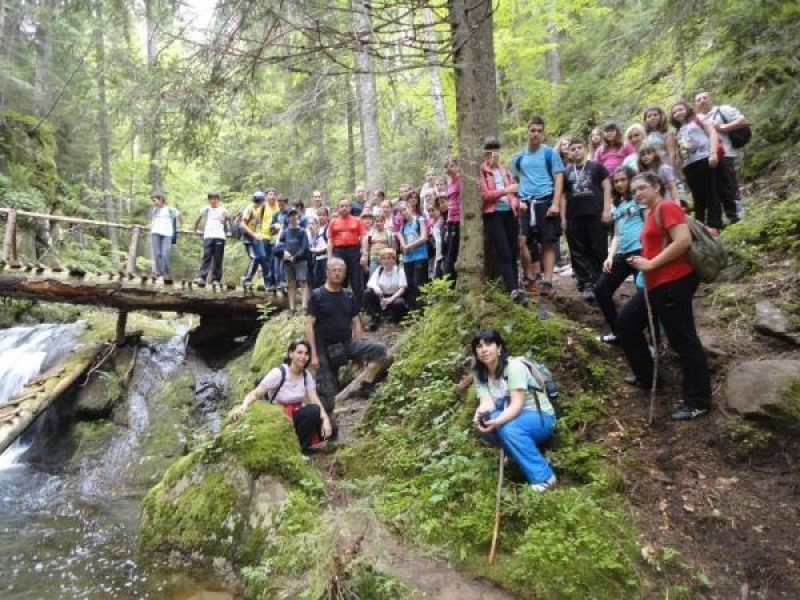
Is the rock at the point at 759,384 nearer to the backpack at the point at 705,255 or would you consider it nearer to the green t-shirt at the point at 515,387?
the backpack at the point at 705,255

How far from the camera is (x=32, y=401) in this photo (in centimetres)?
975

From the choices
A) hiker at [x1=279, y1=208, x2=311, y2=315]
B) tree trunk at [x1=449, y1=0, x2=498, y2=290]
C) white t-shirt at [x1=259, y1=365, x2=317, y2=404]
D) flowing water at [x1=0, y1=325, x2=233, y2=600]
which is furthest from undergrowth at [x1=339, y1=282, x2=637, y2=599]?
hiker at [x1=279, y1=208, x2=311, y2=315]

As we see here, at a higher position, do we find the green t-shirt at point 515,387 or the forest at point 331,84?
the forest at point 331,84

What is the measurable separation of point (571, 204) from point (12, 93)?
18.8 meters

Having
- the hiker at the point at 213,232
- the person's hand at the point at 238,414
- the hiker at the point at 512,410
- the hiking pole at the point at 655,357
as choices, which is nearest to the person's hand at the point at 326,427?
the person's hand at the point at 238,414

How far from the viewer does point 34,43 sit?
19281 mm

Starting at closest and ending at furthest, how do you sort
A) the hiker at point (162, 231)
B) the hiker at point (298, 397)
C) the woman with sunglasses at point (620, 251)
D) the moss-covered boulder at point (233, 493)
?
the moss-covered boulder at point (233, 493)
the woman with sunglasses at point (620, 251)
the hiker at point (298, 397)
the hiker at point (162, 231)

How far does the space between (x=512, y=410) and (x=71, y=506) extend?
6.33 m

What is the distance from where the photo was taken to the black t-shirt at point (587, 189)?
6539mm

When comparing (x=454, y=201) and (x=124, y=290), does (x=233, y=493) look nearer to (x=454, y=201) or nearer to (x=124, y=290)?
(x=454, y=201)

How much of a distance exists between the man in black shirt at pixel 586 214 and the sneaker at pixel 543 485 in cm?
290

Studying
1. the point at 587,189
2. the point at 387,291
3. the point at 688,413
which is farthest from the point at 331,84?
the point at 688,413

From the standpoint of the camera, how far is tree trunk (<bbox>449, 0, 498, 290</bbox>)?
242 inches

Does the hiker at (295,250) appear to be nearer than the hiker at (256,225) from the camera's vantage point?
Yes
